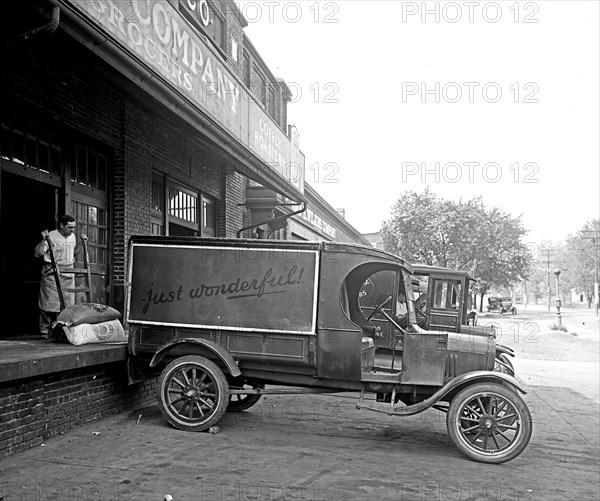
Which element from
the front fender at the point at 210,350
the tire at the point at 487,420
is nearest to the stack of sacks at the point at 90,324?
the front fender at the point at 210,350

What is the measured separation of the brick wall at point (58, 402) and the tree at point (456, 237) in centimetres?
3507

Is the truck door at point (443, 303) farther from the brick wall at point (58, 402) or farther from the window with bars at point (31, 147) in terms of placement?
the window with bars at point (31, 147)

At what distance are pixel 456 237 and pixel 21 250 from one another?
114 feet

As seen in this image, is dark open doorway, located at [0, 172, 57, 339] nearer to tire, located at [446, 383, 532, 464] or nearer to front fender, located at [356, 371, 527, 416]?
front fender, located at [356, 371, 527, 416]

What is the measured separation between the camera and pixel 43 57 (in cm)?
700

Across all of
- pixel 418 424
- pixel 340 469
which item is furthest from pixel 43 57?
pixel 418 424

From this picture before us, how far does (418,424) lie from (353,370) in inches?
85.8

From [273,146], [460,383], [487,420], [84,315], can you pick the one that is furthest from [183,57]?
[487,420]

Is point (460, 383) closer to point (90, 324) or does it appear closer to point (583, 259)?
point (90, 324)

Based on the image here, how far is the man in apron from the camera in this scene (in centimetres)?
740

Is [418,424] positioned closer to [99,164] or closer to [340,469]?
[340,469]

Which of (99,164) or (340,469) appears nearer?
(340,469)

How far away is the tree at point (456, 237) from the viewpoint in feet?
133

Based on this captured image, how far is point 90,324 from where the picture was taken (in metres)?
6.88
